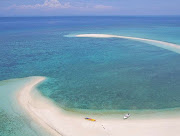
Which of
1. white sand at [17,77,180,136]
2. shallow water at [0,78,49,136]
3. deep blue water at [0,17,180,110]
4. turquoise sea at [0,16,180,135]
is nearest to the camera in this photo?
white sand at [17,77,180,136]

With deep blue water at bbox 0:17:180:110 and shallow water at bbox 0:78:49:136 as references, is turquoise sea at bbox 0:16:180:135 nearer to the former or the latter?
deep blue water at bbox 0:17:180:110

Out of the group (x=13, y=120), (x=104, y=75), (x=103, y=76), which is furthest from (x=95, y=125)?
(x=104, y=75)

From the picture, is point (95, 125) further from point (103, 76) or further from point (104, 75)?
point (104, 75)

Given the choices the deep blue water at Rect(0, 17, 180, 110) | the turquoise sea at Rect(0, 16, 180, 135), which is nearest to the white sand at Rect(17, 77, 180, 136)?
the turquoise sea at Rect(0, 16, 180, 135)

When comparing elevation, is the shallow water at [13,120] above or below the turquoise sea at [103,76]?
below

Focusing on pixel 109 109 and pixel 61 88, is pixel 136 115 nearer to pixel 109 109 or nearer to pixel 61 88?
pixel 109 109

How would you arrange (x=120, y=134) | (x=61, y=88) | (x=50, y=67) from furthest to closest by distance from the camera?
1. (x=50, y=67)
2. (x=61, y=88)
3. (x=120, y=134)

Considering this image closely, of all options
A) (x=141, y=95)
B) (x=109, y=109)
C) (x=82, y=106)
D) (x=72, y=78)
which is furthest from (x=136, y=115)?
(x=72, y=78)

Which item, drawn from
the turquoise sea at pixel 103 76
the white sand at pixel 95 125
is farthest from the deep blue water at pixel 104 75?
the white sand at pixel 95 125

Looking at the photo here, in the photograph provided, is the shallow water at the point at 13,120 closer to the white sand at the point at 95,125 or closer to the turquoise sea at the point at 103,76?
the turquoise sea at the point at 103,76
